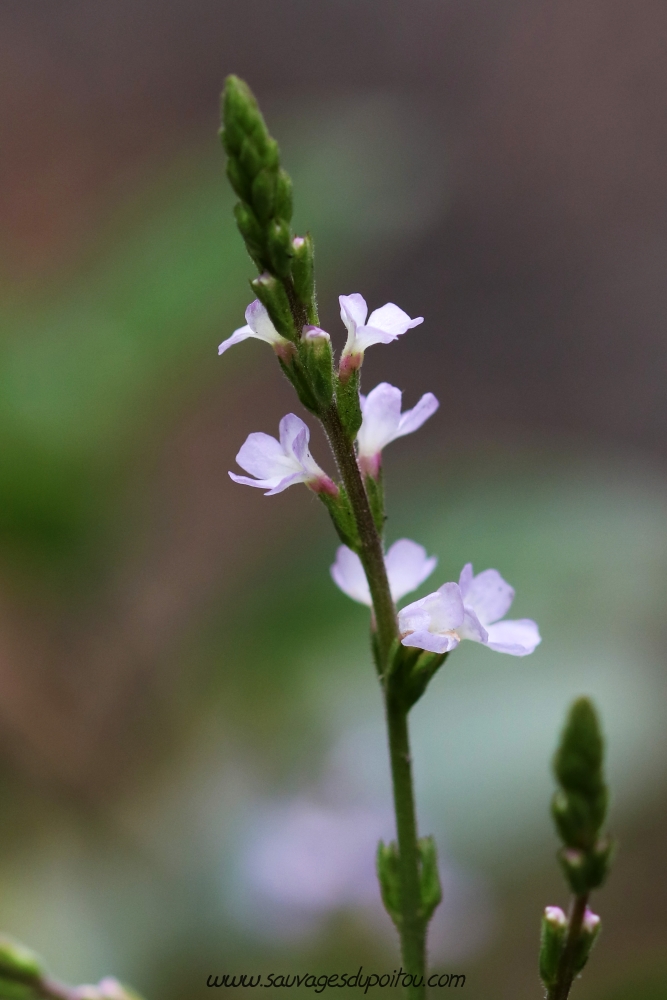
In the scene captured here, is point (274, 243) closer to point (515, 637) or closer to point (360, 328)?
point (360, 328)

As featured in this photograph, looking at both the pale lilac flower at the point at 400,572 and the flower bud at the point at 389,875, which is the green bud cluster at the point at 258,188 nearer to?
the pale lilac flower at the point at 400,572

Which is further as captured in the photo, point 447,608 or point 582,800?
point 447,608

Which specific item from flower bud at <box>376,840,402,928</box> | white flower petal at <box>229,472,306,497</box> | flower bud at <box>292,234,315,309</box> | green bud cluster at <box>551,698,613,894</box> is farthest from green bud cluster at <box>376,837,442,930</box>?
flower bud at <box>292,234,315,309</box>

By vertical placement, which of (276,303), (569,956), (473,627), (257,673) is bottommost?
(569,956)

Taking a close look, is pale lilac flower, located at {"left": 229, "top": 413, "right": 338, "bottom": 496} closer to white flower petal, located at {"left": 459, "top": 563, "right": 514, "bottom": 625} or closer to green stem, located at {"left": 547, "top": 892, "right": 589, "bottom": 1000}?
white flower petal, located at {"left": 459, "top": 563, "right": 514, "bottom": 625}

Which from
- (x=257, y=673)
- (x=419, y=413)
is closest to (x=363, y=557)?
(x=419, y=413)

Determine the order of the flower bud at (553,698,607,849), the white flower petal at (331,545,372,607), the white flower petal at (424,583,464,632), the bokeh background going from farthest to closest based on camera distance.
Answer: the bokeh background → the white flower petal at (331,545,372,607) → the white flower petal at (424,583,464,632) → the flower bud at (553,698,607,849)
